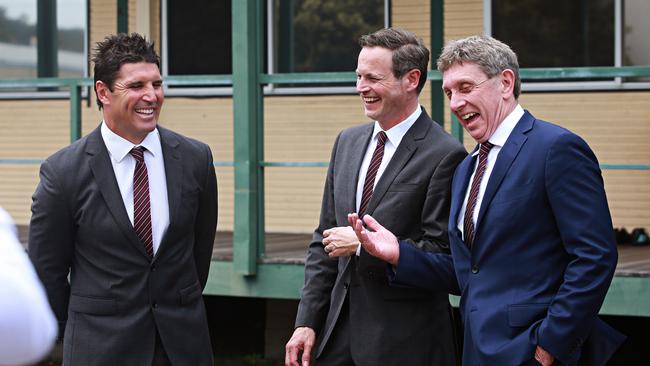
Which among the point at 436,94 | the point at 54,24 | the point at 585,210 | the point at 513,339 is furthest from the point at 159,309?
the point at 54,24

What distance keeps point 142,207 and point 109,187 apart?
0.15 metres

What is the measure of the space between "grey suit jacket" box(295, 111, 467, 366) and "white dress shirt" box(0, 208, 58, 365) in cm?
270

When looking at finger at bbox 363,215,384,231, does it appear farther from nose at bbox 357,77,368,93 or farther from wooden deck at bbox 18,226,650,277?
wooden deck at bbox 18,226,650,277

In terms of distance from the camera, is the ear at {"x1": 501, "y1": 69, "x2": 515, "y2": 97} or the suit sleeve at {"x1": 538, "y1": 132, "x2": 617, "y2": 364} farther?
the ear at {"x1": 501, "y1": 69, "x2": 515, "y2": 97}

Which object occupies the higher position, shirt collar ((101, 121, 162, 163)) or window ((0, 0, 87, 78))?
window ((0, 0, 87, 78))

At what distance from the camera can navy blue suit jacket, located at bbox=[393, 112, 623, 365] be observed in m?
3.93

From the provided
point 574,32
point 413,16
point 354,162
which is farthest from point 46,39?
point 354,162

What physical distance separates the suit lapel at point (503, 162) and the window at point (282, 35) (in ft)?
21.9

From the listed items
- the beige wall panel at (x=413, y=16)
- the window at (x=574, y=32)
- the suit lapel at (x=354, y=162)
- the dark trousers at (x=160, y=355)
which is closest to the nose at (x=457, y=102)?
the suit lapel at (x=354, y=162)

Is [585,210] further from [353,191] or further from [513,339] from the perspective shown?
[353,191]

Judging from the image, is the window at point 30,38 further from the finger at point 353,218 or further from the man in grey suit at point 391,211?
the finger at point 353,218

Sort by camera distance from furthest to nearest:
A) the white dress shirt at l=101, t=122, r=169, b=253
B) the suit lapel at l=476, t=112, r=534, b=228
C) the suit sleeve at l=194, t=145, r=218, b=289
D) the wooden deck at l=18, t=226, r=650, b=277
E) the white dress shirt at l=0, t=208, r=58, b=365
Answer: the wooden deck at l=18, t=226, r=650, b=277 → the suit sleeve at l=194, t=145, r=218, b=289 → the white dress shirt at l=101, t=122, r=169, b=253 → the suit lapel at l=476, t=112, r=534, b=228 → the white dress shirt at l=0, t=208, r=58, b=365

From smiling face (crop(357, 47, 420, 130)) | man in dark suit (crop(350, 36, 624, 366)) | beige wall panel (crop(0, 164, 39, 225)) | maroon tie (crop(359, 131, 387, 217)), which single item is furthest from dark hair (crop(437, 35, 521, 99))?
beige wall panel (crop(0, 164, 39, 225))

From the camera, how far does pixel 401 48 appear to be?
467 cm
